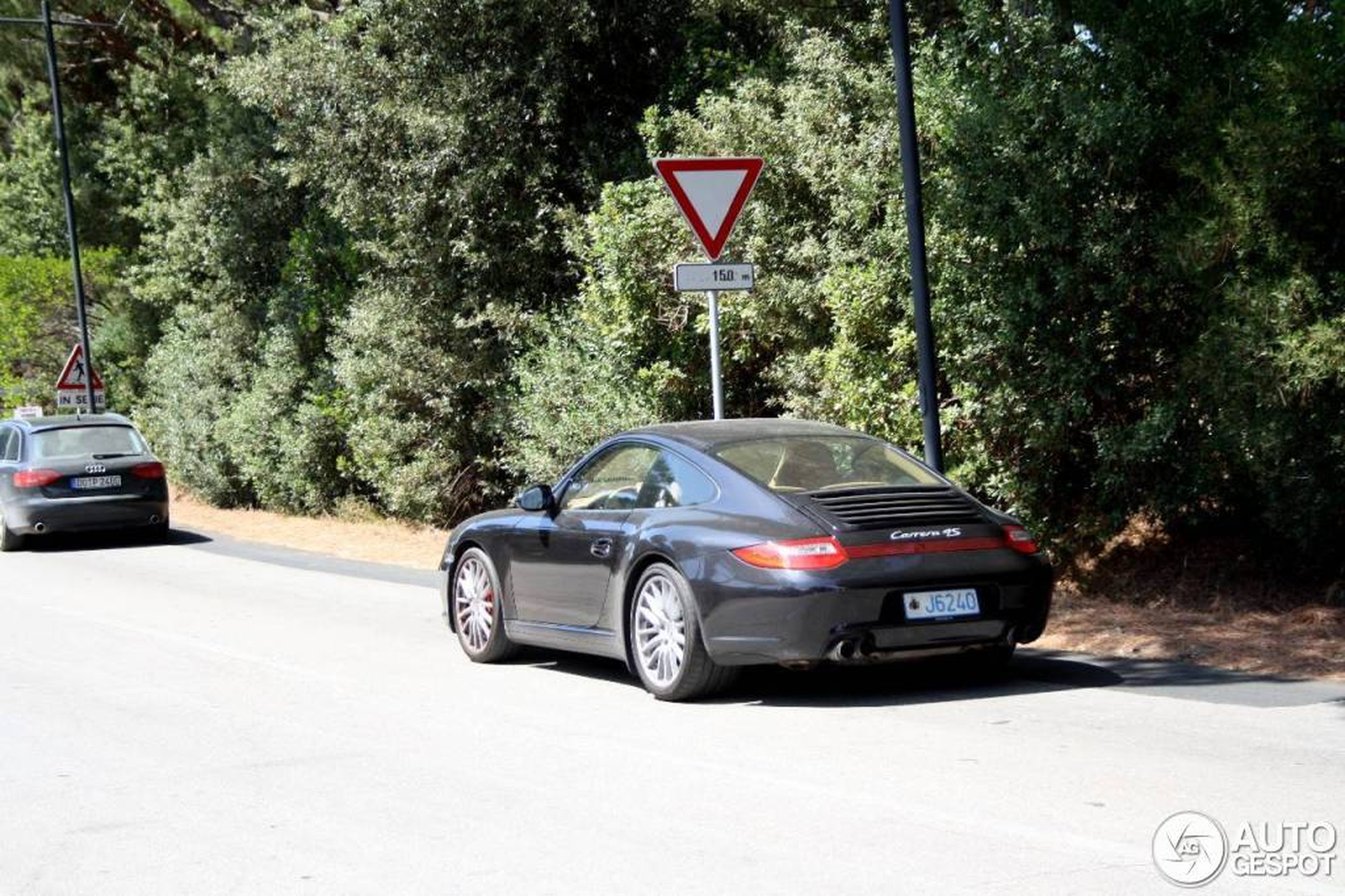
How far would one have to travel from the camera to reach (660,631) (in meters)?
9.05

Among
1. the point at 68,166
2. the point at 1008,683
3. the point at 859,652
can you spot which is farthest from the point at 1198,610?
the point at 68,166

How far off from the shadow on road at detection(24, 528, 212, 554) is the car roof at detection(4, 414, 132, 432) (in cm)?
145

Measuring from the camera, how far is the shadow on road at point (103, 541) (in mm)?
21969

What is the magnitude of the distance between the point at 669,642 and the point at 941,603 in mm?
1490

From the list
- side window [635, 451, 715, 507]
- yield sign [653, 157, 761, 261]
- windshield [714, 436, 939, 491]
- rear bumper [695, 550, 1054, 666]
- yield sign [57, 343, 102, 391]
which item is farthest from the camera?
yield sign [57, 343, 102, 391]

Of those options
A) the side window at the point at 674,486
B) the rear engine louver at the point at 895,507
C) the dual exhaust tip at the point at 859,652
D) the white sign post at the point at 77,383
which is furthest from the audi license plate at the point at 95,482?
the dual exhaust tip at the point at 859,652

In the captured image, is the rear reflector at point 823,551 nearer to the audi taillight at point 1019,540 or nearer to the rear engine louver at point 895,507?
the rear engine louver at point 895,507

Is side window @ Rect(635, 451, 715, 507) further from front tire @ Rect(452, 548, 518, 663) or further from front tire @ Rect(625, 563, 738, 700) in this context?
front tire @ Rect(452, 548, 518, 663)

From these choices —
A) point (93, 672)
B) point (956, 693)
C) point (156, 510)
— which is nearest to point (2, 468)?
point (156, 510)

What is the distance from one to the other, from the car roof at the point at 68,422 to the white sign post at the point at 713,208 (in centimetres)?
1260

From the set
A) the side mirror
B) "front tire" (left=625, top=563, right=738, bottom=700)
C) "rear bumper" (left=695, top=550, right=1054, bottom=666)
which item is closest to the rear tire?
the side mirror

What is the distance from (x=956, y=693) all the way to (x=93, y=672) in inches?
222

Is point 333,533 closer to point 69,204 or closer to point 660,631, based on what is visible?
point 660,631

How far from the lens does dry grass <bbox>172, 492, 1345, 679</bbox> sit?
32.4ft
